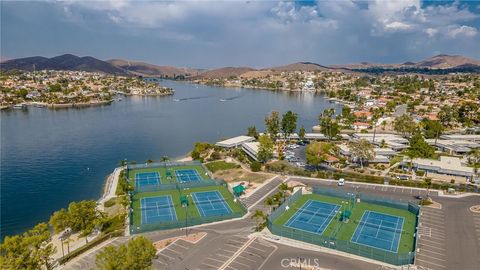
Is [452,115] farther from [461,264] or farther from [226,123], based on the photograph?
[461,264]

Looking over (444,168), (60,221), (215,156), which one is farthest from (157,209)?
(444,168)

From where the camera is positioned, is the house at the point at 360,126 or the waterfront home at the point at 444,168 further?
the house at the point at 360,126

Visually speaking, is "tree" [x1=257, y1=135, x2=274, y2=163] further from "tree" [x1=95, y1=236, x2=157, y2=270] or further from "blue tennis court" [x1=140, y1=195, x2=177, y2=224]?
"tree" [x1=95, y1=236, x2=157, y2=270]

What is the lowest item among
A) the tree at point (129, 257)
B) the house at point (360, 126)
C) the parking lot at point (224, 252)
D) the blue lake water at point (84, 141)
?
the blue lake water at point (84, 141)

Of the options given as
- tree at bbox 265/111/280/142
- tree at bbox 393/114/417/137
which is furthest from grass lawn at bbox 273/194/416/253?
tree at bbox 393/114/417/137

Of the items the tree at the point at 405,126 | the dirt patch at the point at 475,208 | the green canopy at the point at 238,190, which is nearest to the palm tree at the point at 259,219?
the green canopy at the point at 238,190

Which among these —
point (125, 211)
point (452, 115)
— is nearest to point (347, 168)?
point (125, 211)

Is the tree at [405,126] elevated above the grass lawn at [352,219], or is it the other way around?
the tree at [405,126]

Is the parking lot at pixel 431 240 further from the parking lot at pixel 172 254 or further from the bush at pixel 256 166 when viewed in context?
the bush at pixel 256 166

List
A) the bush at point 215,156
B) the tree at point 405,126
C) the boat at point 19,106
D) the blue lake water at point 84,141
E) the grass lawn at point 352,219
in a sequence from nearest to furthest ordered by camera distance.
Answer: the grass lawn at point 352,219, the blue lake water at point 84,141, the bush at point 215,156, the tree at point 405,126, the boat at point 19,106
